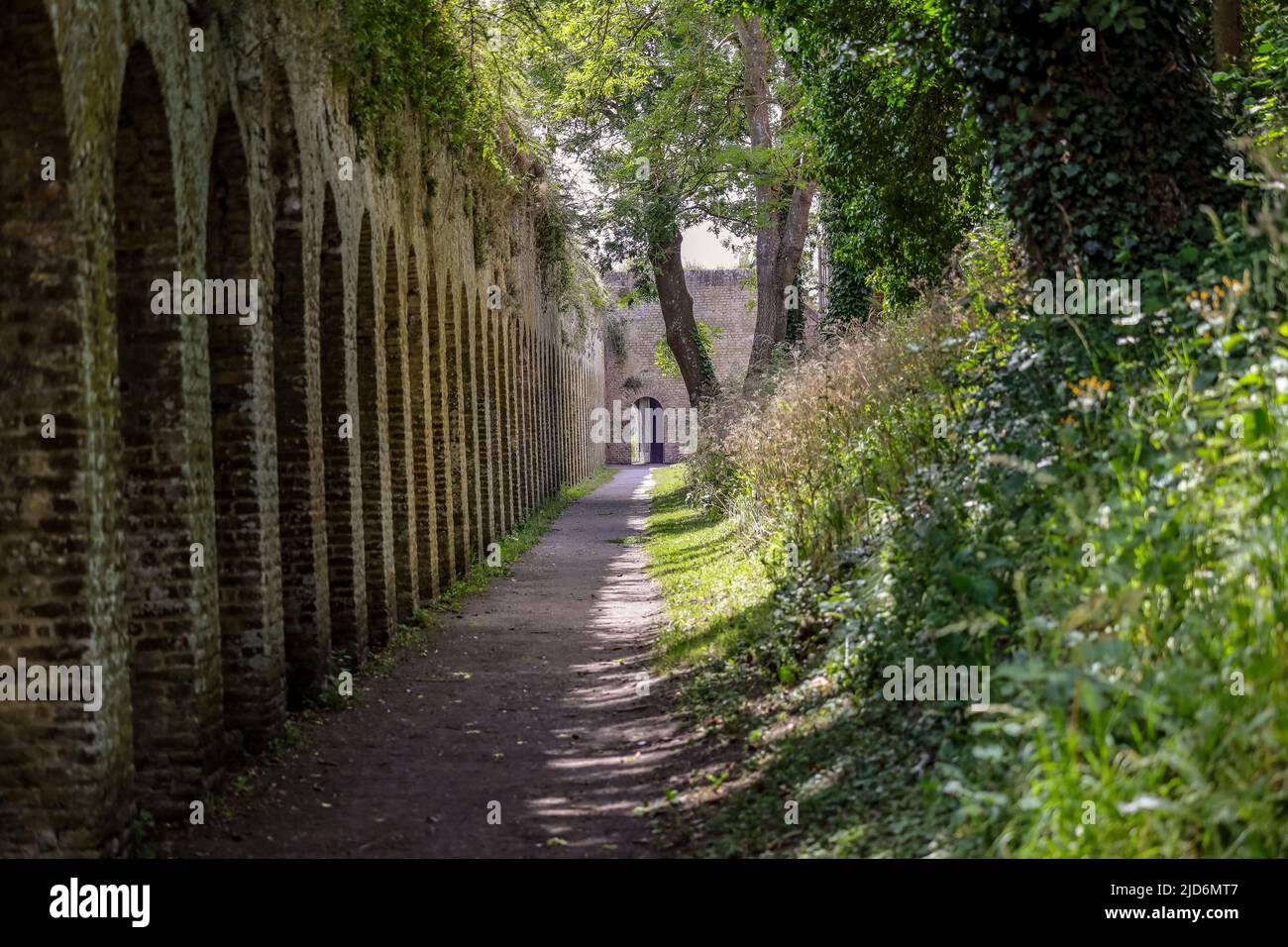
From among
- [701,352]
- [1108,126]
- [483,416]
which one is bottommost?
[483,416]

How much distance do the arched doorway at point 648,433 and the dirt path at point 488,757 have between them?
161ft

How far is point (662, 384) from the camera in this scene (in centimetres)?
6347

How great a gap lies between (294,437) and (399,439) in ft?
14.7

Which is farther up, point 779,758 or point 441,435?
point 441,435

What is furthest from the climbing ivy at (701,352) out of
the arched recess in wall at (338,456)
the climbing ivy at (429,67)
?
the arched recess in wall at (338,456)

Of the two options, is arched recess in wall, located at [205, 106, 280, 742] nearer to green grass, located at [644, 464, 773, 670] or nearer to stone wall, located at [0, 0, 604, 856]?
stone wall, located at [0, 0, 604, 856]

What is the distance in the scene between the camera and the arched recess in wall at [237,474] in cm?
924

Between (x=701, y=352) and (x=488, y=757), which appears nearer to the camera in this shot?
(x=488, y=757)

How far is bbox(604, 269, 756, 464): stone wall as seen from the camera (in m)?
60.9

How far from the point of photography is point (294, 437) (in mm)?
10789

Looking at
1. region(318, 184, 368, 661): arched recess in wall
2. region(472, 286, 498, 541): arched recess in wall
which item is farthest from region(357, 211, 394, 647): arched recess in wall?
region(472, 286, 498, 541): arched recess in wall

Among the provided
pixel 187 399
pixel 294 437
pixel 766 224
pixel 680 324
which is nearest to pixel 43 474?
pixel 187 399

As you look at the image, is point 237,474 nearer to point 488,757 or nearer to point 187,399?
point 187,399

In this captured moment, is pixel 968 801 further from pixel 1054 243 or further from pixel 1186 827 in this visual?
pixel 1054 243
